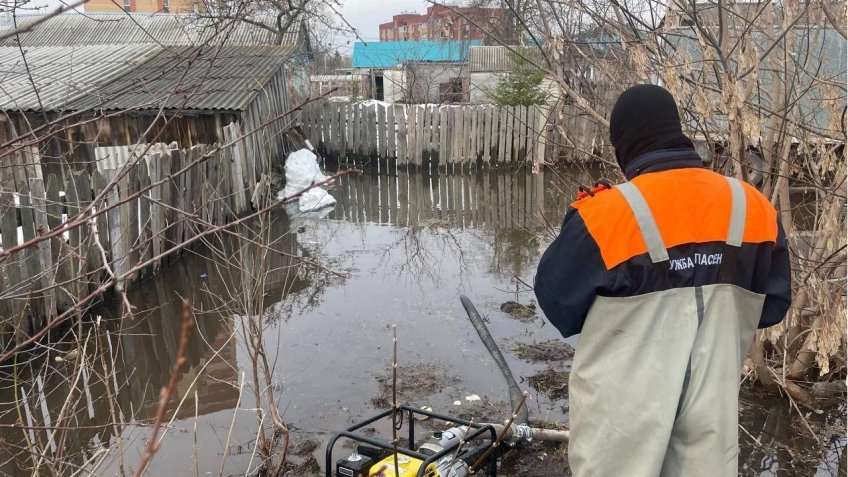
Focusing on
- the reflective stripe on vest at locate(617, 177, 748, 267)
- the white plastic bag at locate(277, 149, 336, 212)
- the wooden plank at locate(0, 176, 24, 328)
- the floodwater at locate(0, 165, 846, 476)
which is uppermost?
the reflective stripe on vest at locate(617, 177, 748, 267)

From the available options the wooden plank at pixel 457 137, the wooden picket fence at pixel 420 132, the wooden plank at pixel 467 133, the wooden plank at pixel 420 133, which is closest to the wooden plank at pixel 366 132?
the wooden picket fence at pixel 420 132

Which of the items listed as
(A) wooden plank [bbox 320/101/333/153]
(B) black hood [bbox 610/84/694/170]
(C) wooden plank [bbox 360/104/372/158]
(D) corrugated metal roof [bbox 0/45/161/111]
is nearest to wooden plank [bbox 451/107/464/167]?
(C) wooden plank [bbox 360/104/372/158]

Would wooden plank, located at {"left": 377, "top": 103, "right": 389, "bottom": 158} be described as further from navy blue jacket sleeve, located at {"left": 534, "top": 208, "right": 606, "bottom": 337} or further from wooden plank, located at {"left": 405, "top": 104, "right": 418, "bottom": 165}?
navy blue jacket sleeve, located at {"left": 534, "top": 208, "right": 606, "bottom": 337}

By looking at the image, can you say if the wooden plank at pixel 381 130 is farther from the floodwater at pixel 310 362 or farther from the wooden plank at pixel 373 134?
the floodwater at pixel 310 362

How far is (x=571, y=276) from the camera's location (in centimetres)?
205

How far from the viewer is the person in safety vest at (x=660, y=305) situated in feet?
6.48

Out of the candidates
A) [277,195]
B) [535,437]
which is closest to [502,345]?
[535,437]

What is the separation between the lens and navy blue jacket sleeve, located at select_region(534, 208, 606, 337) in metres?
2.00

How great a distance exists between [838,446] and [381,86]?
98.8 ft

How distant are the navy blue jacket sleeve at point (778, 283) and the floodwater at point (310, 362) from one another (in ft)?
4.95

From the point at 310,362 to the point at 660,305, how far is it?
3.92m

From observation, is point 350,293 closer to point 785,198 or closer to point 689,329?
point 785,198

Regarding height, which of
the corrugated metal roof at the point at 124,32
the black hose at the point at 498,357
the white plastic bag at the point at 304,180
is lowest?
the black hose at the point at 498,357

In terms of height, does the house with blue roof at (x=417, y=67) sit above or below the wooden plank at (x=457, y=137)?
above
